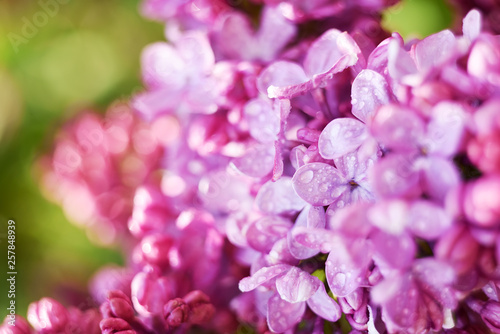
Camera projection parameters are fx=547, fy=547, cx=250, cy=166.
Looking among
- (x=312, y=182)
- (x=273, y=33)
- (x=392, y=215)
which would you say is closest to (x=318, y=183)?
(x=312, y=182)

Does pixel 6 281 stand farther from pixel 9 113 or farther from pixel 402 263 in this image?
pixel 402 263

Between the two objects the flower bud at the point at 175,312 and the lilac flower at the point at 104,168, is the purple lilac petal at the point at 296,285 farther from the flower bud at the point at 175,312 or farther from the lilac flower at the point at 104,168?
the lilac flower at the point at 104,168

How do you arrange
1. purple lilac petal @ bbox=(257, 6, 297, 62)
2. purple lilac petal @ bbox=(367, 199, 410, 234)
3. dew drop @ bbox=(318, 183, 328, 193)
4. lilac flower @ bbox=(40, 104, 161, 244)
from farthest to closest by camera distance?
1. lilac flower @ bbox=(40, 104, 161, 244)
2. purple lilac petal @ bbox=(257, 6, 297, 62)
3. dew drop @ bbox=(318, 183, 328, 193)
4. purple lilac petal @ bbox=(367, 199, 410, 234)

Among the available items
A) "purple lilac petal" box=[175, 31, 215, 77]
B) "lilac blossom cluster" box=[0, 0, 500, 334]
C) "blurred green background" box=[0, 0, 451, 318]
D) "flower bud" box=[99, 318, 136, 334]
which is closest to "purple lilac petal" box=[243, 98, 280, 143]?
"lilac blossom cluster" box=[0, 0, 500, 334]

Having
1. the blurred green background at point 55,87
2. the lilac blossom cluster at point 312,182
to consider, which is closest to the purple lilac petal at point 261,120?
the lilac blossom cluster at point 312,182

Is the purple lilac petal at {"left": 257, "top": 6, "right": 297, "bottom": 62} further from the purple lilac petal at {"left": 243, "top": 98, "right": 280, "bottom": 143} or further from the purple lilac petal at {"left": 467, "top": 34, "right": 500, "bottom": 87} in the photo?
the purple lilac petal at {"left": 467, "top": 34, "right": 500, "bottom": 87}

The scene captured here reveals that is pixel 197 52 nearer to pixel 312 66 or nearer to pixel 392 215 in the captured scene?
pixel 312 66
